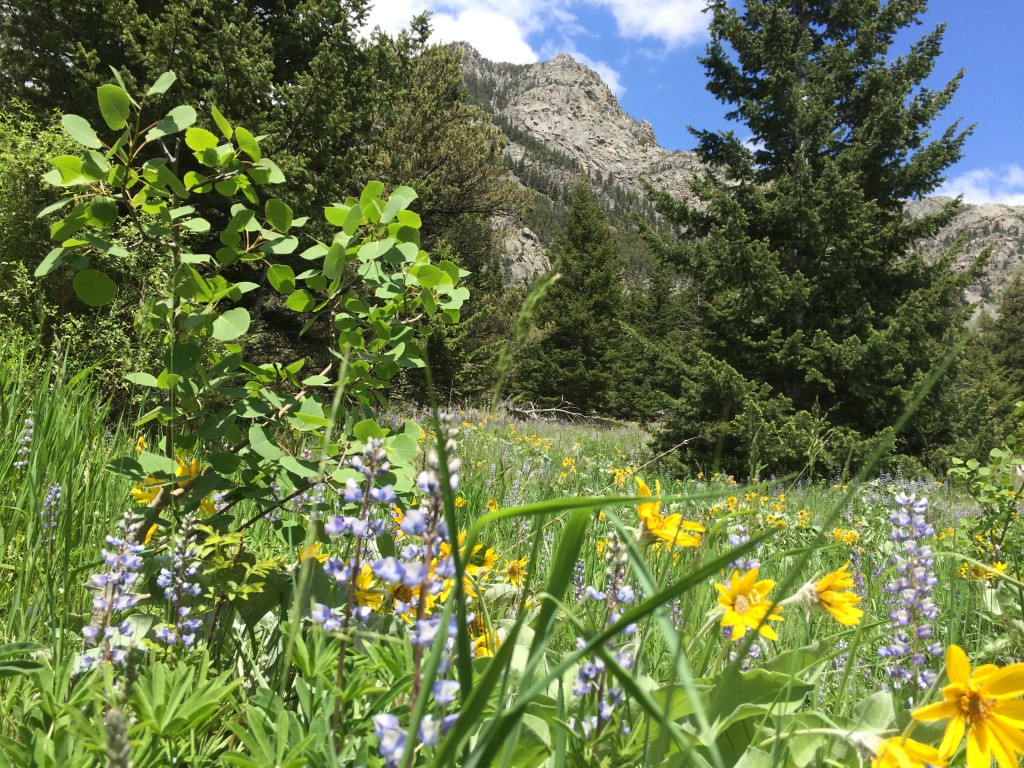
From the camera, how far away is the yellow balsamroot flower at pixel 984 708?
55 cm

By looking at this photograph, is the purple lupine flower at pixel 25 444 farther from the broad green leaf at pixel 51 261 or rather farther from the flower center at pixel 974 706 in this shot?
the flower center at pixel 974 706

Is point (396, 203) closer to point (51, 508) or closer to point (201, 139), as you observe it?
point (201, 139)

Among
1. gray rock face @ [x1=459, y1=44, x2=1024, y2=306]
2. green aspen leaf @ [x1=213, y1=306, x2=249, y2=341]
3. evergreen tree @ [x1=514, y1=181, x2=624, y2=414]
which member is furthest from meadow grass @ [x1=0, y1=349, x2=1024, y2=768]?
gray rock face @ [x1=459, y1=44, x2=1024, y2=306]

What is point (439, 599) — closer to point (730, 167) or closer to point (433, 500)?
point (433, 500)

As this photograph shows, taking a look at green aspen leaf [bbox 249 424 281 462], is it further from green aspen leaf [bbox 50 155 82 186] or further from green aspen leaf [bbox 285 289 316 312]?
green aspen leaf [bbox 50 155 82 186]

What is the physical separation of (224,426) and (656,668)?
93 centimetres

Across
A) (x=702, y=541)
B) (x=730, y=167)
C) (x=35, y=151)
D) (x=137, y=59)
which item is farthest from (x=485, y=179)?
(x=702, y=541)

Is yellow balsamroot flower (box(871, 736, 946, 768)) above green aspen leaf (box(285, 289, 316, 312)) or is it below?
below

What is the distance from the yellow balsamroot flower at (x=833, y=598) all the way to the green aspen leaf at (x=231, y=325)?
0.99m

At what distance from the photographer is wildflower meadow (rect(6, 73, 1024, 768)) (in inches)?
19.2

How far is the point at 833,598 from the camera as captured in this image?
0.79 meters

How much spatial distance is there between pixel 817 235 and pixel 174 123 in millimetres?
9341

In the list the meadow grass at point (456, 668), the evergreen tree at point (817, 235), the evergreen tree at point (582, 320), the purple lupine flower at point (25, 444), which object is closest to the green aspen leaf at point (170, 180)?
the meadow grass at point (456, 668)

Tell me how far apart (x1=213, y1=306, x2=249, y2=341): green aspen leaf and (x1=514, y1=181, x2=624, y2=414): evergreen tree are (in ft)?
72.6
